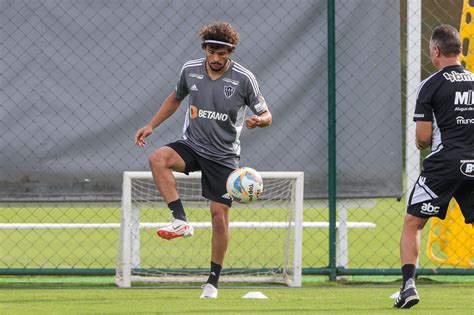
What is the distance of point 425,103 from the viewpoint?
7457 millimetres

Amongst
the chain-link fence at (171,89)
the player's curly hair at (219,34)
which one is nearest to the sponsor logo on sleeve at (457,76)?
the player's curly hair at (219,34)

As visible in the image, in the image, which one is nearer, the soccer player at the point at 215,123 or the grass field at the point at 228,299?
the grass field at the point at 228,299

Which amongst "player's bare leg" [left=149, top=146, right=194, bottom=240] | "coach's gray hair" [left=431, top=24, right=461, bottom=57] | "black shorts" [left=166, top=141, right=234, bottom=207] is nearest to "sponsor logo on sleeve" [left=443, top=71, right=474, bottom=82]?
"coach's gray hair" [left=431, top=24, right=461, bottom=57]

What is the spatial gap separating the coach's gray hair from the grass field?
1.81 m

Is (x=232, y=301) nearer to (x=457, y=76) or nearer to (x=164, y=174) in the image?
(x=164, y=174)

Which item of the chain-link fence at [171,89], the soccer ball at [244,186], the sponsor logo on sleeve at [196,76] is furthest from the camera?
the chain-link fence at [171,89]

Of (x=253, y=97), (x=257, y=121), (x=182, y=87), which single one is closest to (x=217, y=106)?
(x=253, y=97)

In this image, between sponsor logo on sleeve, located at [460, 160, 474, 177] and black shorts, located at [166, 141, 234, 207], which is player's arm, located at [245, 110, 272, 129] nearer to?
black shorts, located at [166, 141, 234, 207]

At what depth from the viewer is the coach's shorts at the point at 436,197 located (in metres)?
7.50

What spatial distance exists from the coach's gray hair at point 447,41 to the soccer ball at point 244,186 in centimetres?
172

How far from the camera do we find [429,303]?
818 centimetres

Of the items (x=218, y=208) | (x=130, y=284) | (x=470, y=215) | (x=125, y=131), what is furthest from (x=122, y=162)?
(x=470, y=215)

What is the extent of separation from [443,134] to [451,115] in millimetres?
157

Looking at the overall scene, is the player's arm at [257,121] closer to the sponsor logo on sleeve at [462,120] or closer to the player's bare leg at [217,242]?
the player's bare leg at [217,242]
